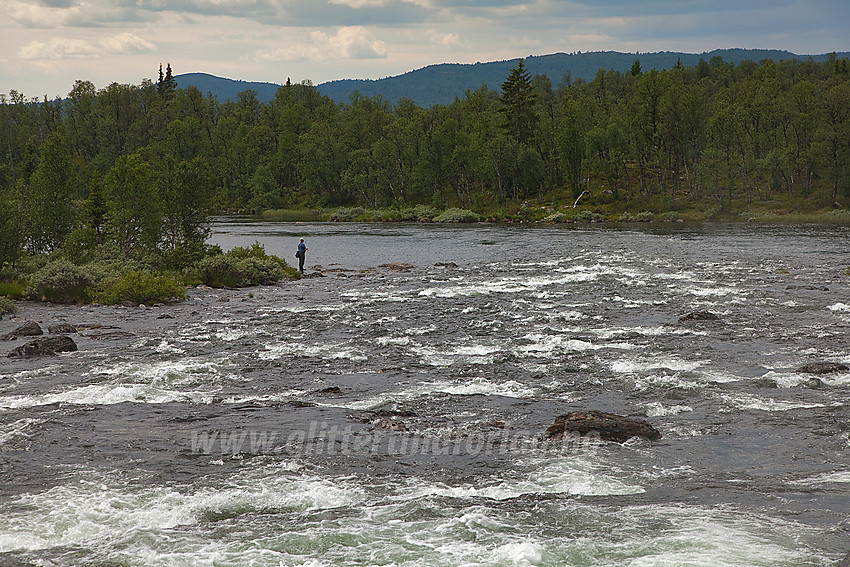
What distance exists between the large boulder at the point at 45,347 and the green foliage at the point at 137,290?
379 inches

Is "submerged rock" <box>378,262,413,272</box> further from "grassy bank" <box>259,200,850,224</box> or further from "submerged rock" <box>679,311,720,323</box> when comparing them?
"grassy bank" <box>259,200,850,224</box>

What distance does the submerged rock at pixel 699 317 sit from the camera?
83.9 feet

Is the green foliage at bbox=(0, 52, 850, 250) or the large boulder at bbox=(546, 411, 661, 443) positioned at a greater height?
the green foliage at bbox=(0, 52, 850, 250)

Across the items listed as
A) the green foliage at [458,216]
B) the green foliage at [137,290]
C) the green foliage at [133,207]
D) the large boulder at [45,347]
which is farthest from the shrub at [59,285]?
the green foliage at [458,216]

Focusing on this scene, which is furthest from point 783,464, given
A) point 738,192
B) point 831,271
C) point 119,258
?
point 738,192

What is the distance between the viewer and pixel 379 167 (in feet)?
400

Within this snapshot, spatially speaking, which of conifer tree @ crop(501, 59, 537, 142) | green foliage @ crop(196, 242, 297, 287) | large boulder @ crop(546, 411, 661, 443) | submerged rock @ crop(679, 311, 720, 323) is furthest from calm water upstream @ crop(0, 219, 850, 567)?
conifer tree @ crop(501, 59, 537, 142)

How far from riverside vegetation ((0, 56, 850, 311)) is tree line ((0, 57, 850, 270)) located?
0.67ft

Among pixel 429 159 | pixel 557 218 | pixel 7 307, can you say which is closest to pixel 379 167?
pixel 429 159

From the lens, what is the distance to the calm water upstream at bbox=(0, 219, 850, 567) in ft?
32.4

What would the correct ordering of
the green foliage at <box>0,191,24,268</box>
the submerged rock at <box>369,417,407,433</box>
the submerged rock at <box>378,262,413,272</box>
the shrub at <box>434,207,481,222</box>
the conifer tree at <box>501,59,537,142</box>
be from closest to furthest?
the submerged rock at <box>369,417,407,433</box>, the green foliage at <box>0,191,24,268</box>, the submerged rock at <box>378,262,413,272</box>, the shrub at <box>434,207,481,222</box>, the conifer tree at <box>501,59,537,142</box>

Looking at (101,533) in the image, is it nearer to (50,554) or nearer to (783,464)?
(50,554)

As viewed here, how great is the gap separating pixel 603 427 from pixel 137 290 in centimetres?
2395

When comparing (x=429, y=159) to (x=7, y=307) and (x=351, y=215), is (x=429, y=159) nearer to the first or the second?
(x=351, y=215)
